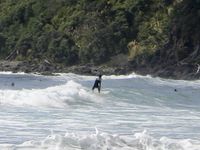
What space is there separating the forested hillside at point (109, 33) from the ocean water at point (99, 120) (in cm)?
1919

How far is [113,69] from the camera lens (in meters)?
48.5

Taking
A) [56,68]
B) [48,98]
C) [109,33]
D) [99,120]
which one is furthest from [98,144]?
[109,33]

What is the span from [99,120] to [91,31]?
36.1m

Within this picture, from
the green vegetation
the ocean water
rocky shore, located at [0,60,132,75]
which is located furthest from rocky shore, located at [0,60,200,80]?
the ocean water

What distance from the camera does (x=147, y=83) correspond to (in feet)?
125

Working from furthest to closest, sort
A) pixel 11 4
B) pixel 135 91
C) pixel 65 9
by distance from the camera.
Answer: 1. pixel 11 4
2. pixel 65 9
3. pixel 135 91

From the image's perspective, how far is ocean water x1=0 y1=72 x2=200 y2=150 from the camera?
39.3 feet

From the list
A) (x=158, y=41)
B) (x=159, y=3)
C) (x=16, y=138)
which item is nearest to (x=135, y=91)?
(x=16, y=138)

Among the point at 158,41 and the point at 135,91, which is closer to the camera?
the point at 135,91

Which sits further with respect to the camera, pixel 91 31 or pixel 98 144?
pixel 91 31

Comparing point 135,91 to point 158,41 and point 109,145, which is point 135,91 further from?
point 158,41

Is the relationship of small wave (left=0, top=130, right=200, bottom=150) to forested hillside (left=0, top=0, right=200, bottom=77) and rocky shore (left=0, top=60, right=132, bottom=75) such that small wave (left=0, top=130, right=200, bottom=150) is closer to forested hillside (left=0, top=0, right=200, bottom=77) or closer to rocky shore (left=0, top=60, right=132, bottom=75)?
forested hillside (left=0, top=0, right=200, bottom=77)

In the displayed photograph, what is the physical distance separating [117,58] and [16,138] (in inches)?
1500

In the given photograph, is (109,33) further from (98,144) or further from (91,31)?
(98,144)
